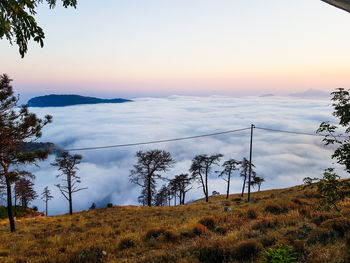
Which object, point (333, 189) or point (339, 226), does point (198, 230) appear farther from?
point (333, 189)

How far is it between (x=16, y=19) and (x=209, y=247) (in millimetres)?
7259

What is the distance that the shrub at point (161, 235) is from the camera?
8.56 meters

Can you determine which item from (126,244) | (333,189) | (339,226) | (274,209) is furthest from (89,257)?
(274,209)

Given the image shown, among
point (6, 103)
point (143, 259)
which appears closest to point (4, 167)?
point (6, 103)

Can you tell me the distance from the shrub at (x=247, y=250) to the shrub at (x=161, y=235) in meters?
3.41

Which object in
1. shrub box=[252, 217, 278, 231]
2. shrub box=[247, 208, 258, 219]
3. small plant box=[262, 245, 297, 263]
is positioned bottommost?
shrub box=[247, 208, 258, 219]

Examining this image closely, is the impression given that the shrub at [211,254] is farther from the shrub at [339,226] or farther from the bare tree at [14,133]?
the bare tree at [14,133]

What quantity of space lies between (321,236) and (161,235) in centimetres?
578

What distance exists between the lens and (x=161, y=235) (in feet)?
28.6

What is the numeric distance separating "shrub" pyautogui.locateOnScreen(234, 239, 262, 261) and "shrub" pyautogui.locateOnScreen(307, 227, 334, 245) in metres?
1.56

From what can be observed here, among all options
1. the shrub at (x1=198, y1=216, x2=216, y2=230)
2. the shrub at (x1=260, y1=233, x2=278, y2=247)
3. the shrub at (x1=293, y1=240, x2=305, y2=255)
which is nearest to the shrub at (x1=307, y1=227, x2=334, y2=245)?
the shrub at (x1=293, y1=240, x2=305, y2=255)

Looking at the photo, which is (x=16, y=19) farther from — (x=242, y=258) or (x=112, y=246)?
(x=112, y=246)

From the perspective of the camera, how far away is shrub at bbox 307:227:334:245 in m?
5.82

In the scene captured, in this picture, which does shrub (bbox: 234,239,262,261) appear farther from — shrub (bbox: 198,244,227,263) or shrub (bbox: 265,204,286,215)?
shrub (bbox: 265,204,286,215)
